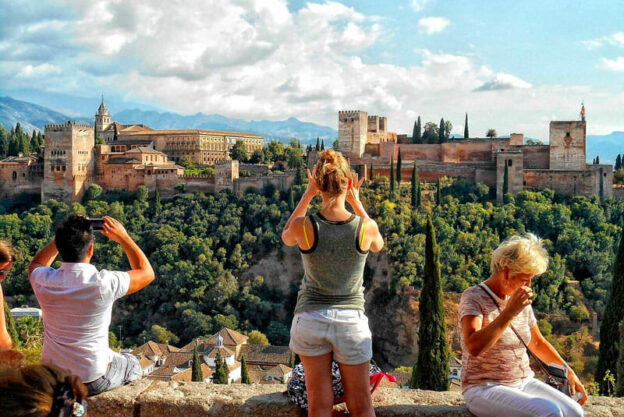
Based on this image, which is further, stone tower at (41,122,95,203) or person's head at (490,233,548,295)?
stone tower at (41,122,95,203)

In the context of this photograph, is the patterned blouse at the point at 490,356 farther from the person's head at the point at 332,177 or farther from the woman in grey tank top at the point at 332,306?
the person's head at the point at 332,177

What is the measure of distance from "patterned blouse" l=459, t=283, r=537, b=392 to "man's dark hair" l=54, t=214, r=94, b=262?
7.93ft

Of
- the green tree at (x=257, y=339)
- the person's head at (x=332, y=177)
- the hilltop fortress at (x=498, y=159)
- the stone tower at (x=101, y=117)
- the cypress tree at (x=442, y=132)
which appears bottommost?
the green tree at (x=257, y=339)

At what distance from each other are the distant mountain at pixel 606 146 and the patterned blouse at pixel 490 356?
159 meters

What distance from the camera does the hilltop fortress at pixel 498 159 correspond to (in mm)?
39688

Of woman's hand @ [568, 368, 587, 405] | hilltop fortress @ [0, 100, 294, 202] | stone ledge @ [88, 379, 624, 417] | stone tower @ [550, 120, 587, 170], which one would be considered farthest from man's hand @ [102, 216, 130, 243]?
stone tower @ [550, 120, 587, 170]

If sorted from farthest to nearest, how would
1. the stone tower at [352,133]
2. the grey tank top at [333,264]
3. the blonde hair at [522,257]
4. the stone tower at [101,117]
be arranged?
the stone tower at [101,117] → the stone tower at [352,133] → the blonde hair at [522,257] → the grey tank top at [333,264]

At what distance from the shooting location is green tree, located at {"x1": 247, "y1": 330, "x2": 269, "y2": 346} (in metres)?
33.0

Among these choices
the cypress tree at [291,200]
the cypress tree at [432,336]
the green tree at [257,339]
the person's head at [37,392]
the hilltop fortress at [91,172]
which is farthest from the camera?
the hilltop fortress at [91,172]

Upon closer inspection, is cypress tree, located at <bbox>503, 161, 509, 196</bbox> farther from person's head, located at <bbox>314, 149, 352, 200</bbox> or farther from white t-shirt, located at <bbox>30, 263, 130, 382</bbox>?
white t-shirt, located at <bbox>30, 263, 130, 382</bbox>

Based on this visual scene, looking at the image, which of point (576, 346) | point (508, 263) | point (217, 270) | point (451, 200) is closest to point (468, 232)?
point (451, 200)

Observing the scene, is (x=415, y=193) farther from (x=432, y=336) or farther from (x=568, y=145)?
(x=432, y=336)

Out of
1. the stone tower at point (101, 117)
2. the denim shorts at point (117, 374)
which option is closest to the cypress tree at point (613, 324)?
the denim shorts at point (117, 374)

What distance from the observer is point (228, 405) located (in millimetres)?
4145
